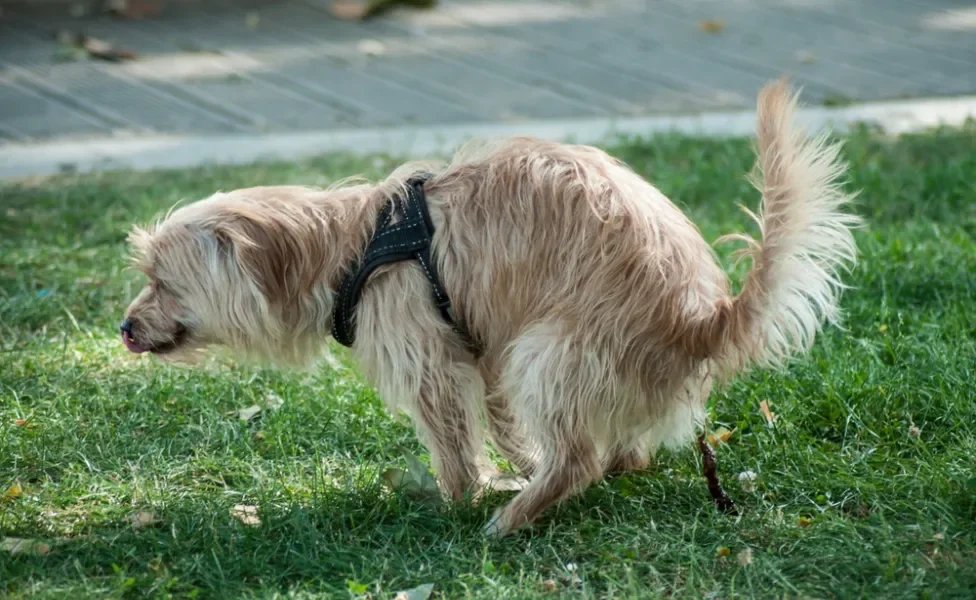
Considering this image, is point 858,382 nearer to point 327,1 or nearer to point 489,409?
point 489,409

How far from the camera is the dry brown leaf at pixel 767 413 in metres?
4.21

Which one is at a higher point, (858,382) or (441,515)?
(858,382)

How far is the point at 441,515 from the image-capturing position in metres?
3.73

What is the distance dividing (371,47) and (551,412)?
7.21 metres

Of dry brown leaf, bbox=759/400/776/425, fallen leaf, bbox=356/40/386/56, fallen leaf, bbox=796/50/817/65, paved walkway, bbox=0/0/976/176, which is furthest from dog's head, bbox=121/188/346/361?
fallen leaf, bbox=796/50/817/65

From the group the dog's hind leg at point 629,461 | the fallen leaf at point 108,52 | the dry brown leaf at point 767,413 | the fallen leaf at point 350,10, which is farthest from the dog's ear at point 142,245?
the fallen leaf at point 350,10

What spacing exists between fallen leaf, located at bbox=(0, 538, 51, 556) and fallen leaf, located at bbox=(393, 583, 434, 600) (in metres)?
1.15

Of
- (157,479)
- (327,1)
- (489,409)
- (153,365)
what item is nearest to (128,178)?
(153,365)

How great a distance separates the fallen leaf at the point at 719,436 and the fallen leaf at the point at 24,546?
91.6 inches

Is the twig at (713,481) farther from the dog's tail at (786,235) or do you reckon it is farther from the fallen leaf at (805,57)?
the fallen leaf at (805,57)

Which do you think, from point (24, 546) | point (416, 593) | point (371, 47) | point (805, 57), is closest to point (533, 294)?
point (416, 593)

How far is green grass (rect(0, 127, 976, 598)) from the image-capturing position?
10.9 feet

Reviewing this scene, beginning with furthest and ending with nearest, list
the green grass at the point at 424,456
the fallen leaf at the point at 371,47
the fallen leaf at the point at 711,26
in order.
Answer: the fallen leaf at the point at 711,26 < the fallen leaf at the point at 371,47 < the green grass at the point at 424,456

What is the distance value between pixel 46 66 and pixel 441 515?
23.1ft
